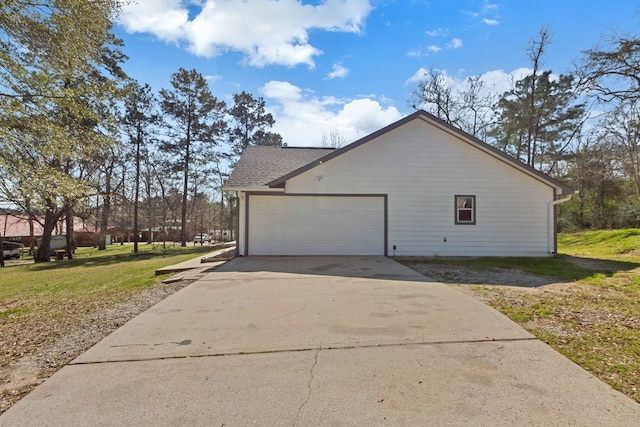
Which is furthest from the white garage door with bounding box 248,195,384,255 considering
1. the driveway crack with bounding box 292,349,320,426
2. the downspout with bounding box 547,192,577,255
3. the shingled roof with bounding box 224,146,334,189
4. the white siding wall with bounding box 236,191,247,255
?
the driveway crack with bounding box 292,349,320,426

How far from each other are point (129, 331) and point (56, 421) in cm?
195

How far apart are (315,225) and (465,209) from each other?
5.47 meters

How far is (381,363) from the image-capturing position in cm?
315

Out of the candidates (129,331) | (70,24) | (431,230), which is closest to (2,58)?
(70,24)

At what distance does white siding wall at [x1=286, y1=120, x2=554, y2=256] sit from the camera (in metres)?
11.5

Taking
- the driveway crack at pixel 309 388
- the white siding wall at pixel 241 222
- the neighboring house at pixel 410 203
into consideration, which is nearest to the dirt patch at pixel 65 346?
the driveway crack at pixel 309 388

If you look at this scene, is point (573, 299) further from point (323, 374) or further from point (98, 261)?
point (98, 261)

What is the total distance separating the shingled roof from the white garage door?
0.74m

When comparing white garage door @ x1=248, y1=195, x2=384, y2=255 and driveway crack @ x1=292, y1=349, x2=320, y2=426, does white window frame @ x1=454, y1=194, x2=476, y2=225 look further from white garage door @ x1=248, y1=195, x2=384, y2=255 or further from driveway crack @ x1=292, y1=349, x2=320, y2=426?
driveway crack @ x1=292, y1=349, x2=320, y2=426

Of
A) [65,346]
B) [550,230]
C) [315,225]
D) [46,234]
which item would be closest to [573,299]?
[550,230]

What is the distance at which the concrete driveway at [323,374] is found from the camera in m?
2.34

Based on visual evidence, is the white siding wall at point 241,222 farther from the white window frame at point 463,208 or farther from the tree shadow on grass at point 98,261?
the white window frame at point 463,208

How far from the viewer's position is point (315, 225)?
11.4m

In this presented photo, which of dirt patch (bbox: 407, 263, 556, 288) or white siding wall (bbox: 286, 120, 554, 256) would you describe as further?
white siding wall (bbox: 286, 120, 554, 256)
